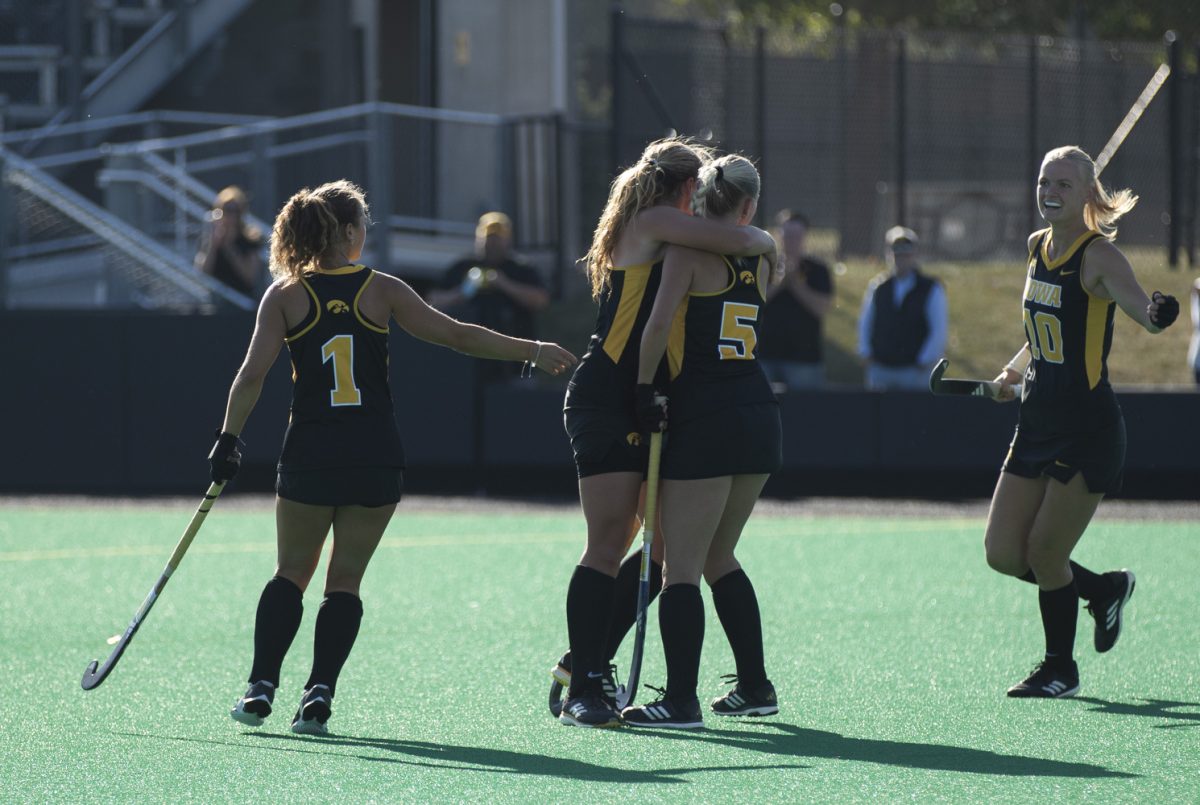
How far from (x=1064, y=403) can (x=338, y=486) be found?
2682 mm

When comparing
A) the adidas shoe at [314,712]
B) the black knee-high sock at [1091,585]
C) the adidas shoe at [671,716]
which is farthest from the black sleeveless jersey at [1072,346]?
the adidas shoe at [314,712]

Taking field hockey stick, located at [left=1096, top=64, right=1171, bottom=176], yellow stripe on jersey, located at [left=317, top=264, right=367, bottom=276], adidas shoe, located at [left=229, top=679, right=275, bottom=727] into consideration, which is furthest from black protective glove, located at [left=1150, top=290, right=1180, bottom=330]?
field hockey stick, located at [left=1096, top=64, right=1171, bottom=176]

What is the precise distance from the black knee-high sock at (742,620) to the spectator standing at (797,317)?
8469mm

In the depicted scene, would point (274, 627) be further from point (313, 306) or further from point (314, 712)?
point (313, 306)

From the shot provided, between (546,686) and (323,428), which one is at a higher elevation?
(323,428)

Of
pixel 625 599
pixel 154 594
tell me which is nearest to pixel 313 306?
pixel 154 594

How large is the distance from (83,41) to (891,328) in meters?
11.0

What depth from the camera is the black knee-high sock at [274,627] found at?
240 inches

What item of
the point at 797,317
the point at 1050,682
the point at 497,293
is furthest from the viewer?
the point at 497,293

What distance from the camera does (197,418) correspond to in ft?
49.2

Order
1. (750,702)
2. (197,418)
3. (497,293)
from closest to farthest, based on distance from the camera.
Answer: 1. (750,702)
2. (197,418)
3. (497,293)

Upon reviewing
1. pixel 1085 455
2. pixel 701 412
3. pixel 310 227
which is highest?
pixel 310 227

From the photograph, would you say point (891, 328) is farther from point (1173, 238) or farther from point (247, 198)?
point (247, 198)

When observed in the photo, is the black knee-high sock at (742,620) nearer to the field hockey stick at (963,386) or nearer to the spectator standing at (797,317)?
the field hockey stick at (963,386)
